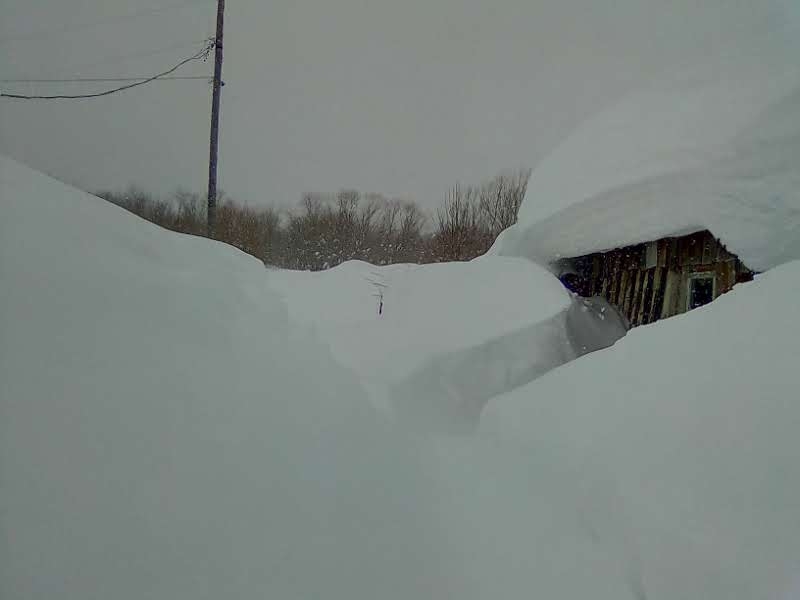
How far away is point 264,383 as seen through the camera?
1.56 meters

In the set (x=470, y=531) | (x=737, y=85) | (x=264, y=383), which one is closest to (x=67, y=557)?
(x=264, y=383)

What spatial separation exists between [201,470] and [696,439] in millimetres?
1599

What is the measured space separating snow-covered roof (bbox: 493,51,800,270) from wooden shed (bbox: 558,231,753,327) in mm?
375

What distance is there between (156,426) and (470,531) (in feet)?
3.53

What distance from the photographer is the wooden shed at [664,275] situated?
11.9 ft

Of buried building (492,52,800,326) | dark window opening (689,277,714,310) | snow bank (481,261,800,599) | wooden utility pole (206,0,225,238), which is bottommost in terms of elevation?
snow bank (481,261,800,599)

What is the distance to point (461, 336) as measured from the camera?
9.89 ft

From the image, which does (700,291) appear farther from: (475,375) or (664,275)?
(475,375)

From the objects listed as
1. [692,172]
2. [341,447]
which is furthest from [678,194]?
[341,447]

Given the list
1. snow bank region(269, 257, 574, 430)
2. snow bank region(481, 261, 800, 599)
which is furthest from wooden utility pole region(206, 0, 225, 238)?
snow bank region(481, 261, 800, 599)

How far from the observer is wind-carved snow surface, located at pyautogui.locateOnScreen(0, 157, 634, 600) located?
81cm

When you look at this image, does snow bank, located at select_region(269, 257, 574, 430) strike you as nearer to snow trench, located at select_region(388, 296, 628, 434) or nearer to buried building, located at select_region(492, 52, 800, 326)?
snow trench, located at select_region(388, 296, 628, 434)

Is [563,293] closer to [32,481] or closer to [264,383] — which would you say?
[264,383]

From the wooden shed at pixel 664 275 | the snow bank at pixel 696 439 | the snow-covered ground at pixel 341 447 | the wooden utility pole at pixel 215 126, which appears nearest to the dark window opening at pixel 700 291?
the wooden shed at pixel 664 275
